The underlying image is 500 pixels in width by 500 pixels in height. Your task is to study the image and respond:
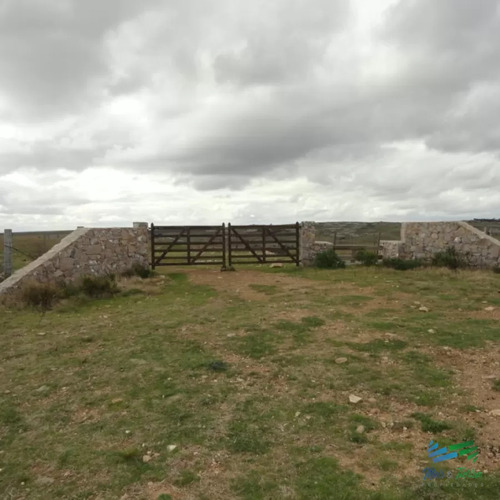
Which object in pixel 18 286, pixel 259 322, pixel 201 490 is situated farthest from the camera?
pixel 18 286

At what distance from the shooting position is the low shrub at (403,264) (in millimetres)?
15484

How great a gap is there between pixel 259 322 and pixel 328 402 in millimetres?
3637

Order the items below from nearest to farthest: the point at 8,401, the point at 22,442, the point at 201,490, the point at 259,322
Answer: the point at 201,490, the point at 22,442, the point at 8,401, the point at 259,322

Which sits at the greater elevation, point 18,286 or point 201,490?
point 18,286

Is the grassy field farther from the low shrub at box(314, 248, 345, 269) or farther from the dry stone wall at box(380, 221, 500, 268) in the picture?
the low shrub at box(314, 248, 345, 269)

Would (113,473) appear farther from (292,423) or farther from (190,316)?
(190,316)

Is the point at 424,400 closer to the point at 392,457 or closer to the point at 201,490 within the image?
the point at 392,457

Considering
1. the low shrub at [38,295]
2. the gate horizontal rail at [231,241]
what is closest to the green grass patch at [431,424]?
the low shrub at [38,295]

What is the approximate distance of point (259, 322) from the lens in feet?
26.9

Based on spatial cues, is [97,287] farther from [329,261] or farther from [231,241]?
[329,261]

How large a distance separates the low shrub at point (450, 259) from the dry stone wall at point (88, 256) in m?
11.1

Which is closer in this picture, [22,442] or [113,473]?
[113,473]

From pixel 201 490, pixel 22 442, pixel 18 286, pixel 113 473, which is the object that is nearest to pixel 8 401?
pixel 22 442

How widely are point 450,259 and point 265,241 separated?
718cm
